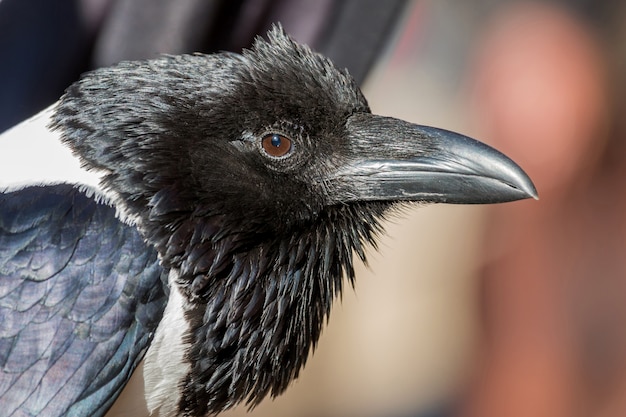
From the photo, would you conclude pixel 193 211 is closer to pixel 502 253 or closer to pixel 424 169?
pixel 424 169

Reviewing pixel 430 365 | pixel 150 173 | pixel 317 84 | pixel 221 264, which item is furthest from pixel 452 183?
pixel 430 365

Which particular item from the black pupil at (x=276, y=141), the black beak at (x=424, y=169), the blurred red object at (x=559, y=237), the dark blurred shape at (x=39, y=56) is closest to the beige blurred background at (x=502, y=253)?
the blurred red object at (x=559, y=237)

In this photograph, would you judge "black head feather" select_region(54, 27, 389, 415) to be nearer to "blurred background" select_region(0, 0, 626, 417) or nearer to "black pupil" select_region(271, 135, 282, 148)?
"black pupil" select_region(271, 135, 282, 148)

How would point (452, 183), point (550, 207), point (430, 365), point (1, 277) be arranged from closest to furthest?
point (1, 277), point (452, 183), point (550, 207), point (430, 365)

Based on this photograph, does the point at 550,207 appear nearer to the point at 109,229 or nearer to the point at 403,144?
the point at 403,144

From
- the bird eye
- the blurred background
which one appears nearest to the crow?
the bird eye

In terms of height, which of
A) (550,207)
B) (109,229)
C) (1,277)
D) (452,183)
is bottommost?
(1,277)
